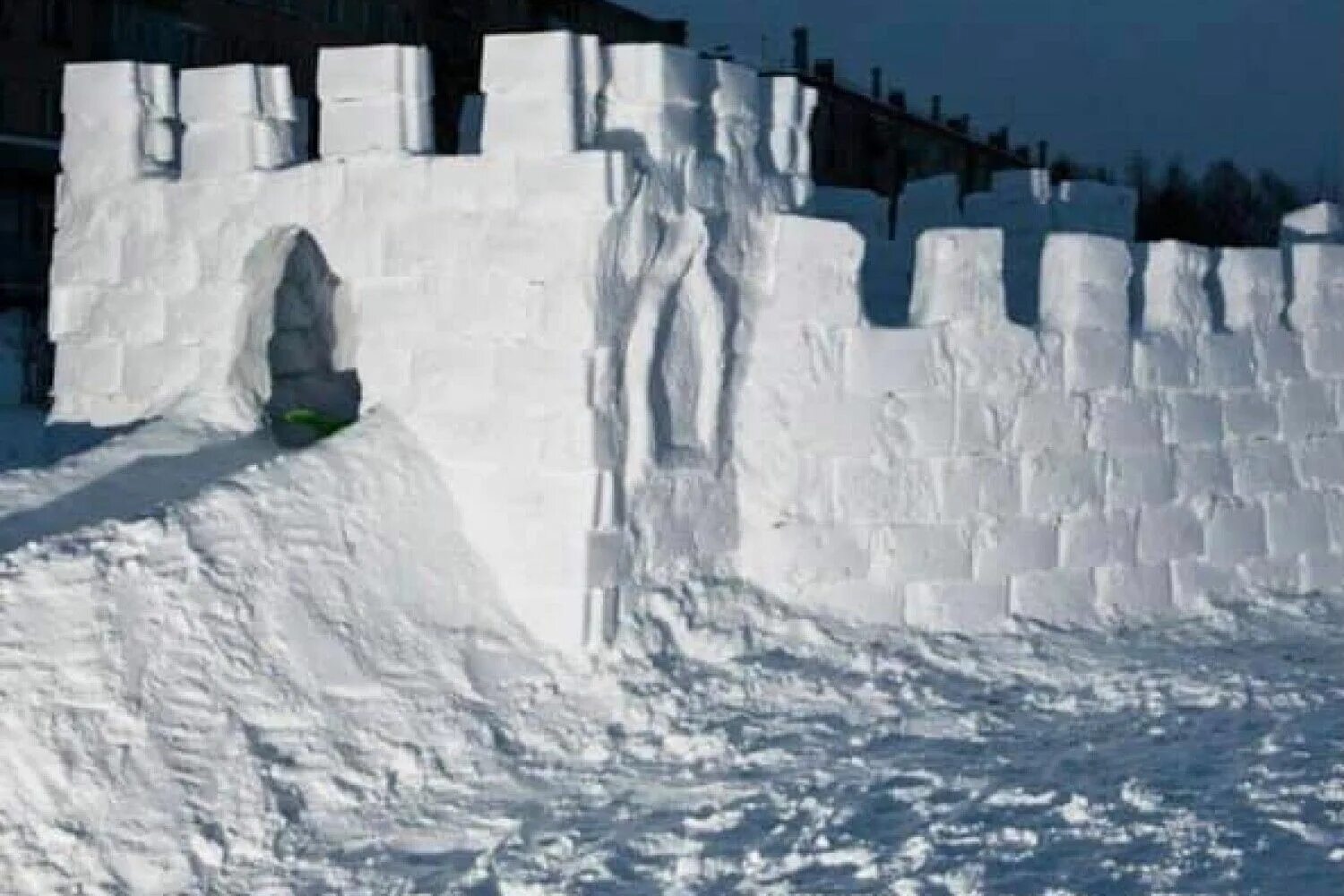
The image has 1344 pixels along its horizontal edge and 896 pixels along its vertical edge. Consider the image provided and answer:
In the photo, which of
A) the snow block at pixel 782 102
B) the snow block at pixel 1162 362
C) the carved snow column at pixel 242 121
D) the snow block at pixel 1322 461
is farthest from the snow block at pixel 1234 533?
the carved snow column at pixel 242 121

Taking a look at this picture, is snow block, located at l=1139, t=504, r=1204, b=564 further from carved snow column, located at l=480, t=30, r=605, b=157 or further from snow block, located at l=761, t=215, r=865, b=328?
carved snow column, located at l=480, t=30, r=605, b=157

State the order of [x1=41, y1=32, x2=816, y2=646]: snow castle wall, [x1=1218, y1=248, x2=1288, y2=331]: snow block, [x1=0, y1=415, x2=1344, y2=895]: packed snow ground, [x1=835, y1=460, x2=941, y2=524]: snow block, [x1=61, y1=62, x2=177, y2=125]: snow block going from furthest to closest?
[x1=1218, y1=248, x2=1288, y2=331]: snow block
[x1=61, y1=62, x2=177, y2=125]: snow block
[x1=835, y1=460, x2=941, y2=524]: snow block
[x1=41, y1=32, x2=816, y2=646]: snow castle wall
[x1=0, y1=415, x2=1344, y2=895]: packed snow ground

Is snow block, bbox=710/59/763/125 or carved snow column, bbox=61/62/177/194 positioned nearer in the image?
snow block, bbox=710/59/763/125

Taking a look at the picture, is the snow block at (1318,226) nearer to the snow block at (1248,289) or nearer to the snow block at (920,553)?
the snow block at (1248,289)

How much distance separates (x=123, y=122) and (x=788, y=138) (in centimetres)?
276

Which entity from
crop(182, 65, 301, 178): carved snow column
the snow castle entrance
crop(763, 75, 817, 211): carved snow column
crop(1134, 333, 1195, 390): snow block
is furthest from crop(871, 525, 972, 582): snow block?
crop(182, 65, 301, 178): carved snow column

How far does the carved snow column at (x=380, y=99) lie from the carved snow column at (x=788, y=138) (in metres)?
1.32

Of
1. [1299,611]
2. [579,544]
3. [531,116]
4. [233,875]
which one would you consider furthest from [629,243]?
[1299,611]

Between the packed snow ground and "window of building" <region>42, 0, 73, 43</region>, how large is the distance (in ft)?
77.3

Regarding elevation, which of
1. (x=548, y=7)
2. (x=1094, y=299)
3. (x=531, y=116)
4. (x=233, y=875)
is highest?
(x=548, y=7)

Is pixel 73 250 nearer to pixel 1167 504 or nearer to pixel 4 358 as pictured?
pixel 1167 504

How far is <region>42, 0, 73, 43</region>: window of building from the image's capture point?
1171 inches

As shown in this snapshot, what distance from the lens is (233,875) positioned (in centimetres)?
575

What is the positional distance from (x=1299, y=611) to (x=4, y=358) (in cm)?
1900
